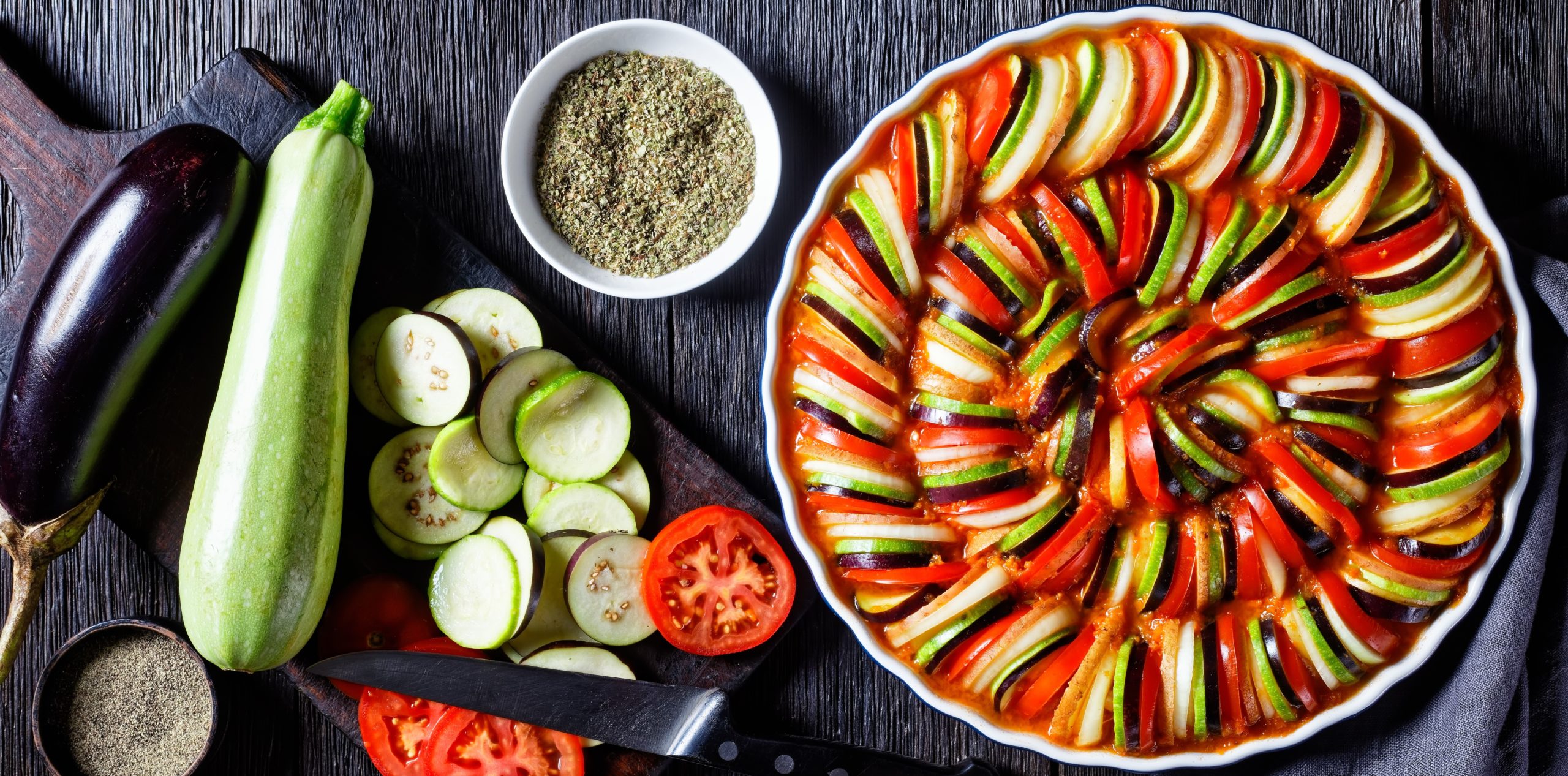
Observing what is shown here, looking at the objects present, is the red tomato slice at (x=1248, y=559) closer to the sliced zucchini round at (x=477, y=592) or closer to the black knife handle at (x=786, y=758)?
the black knife handle at (x=786, y=758)

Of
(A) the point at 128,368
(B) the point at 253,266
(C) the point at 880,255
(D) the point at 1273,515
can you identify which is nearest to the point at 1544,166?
(D) the point at 1273,515

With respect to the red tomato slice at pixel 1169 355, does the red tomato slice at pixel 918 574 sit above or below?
below

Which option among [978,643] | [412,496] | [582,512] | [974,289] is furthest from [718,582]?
[974,289]

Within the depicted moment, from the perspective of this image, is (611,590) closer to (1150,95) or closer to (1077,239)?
(1077,239)

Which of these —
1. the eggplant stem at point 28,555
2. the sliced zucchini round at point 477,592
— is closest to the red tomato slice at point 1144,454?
the sliced zucchini round at point 477,592

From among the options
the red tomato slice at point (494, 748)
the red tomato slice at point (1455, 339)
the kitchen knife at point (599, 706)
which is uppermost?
the red tomato slice at point (1455, 339)

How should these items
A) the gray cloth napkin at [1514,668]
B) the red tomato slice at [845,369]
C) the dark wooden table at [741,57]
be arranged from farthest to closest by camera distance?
the dark wooden table at [741,57]
the gray cloth napkin at [1514,668]
the red tomato slice at [845,369]
